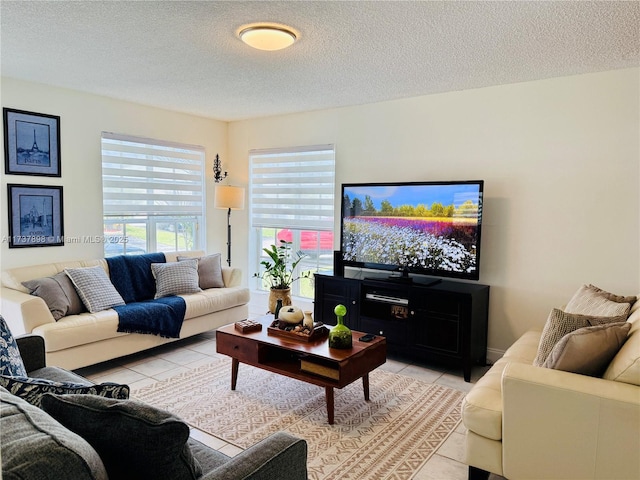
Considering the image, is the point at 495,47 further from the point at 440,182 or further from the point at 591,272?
the point at 591,272

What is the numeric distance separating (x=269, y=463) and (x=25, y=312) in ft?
8.88

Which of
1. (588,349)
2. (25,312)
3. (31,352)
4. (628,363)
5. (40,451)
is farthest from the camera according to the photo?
(25,312)

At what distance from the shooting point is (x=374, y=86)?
12.7ft

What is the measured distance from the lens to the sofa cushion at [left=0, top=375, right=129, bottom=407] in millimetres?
1346

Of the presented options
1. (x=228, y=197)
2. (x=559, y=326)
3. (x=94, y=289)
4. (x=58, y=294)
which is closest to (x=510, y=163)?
(x=559, y=326)

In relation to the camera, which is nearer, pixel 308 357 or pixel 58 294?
pixel 308 357

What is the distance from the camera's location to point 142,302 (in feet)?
13.4

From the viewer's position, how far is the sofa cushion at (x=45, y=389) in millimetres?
1346

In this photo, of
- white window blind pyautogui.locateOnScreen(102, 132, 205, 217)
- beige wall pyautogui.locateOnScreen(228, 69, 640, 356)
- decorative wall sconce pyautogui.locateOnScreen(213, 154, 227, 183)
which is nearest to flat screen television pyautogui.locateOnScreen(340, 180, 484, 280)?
beige wall pyautogui.locateOnScreen(228, 69, 640, 356)

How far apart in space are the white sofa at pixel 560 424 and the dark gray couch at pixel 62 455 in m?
1.04

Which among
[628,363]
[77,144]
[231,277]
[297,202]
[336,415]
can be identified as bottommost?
[336,415]

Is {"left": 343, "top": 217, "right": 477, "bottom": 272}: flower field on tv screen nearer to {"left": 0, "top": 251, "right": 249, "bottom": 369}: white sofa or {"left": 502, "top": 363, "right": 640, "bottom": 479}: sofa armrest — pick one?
{"left": 0, "top": 251, "right": 249, "bottom": 369}: white sofa

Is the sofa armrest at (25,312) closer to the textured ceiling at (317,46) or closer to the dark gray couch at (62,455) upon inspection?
the textured ceiling at (317,46)

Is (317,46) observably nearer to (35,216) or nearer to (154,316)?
(154,316)
